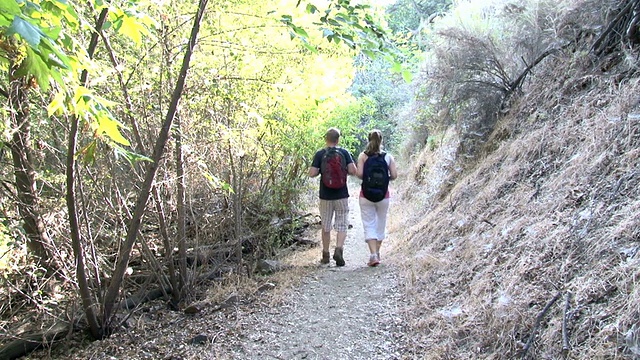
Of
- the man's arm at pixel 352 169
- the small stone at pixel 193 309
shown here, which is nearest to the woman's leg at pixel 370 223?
the man's arm at pixel 352 169

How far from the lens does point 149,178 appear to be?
4.11 meters

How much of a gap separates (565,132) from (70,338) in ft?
18.2

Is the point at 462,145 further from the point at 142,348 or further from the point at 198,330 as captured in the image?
the point at 142,348

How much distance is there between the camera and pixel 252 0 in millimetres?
5152

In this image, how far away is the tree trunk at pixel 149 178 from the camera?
386cm

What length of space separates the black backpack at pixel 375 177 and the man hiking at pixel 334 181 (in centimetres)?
24

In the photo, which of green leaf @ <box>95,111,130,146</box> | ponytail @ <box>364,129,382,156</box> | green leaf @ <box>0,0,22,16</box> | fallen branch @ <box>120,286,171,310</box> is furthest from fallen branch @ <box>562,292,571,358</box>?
fallen branch @ <box>120,286,171,310</box>

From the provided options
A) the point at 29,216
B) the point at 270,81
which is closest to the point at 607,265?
the point at 270,81

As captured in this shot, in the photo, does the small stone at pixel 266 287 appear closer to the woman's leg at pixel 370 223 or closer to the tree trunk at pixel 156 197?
the tree trunk at pixel 156 197

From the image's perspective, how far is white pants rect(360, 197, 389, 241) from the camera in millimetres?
6211

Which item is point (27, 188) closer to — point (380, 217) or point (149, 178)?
point (149, 178)

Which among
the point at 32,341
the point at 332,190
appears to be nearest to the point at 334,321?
the point at 332,190

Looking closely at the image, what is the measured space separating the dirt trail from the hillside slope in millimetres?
275

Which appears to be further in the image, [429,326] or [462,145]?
[462,145]
